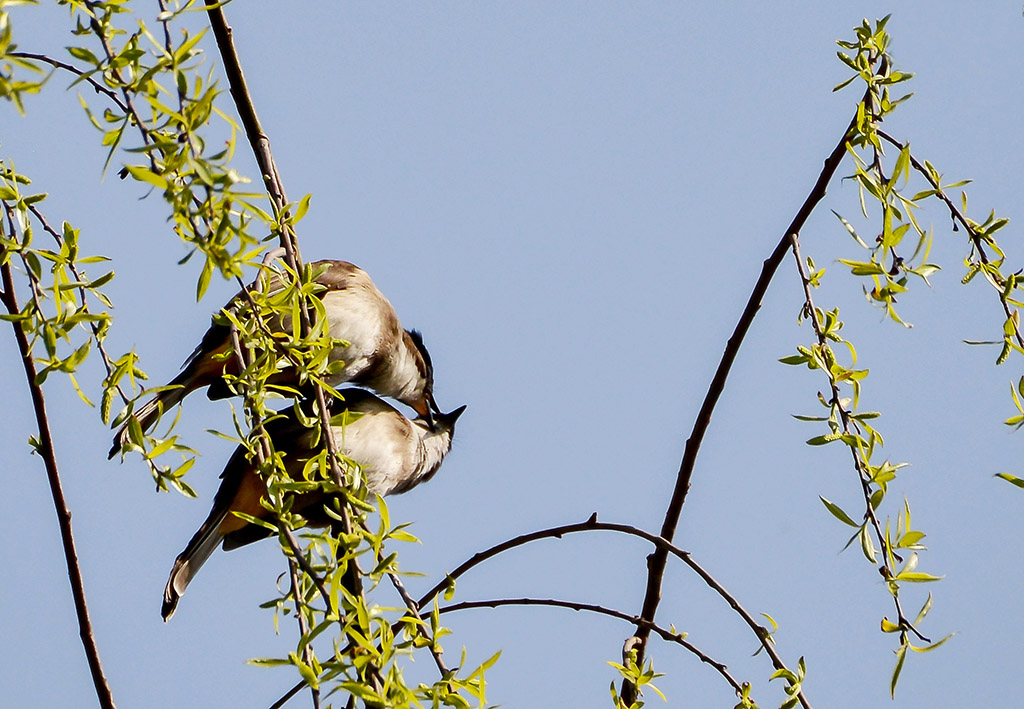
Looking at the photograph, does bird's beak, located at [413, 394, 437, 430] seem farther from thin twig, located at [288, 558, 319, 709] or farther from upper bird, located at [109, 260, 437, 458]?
thin twig, located at [288, 558, 319, 709]

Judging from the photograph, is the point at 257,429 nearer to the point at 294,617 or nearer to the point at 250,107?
the point at 294,617

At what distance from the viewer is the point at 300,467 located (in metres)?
3.54

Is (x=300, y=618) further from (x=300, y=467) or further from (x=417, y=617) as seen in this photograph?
(x=300, y=467)

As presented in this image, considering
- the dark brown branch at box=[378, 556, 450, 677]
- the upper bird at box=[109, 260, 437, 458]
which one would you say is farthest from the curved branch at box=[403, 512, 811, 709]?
the upper bird at box=[109, 260, 437, 458]

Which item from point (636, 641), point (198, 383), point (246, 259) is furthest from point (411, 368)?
point (246, 259)

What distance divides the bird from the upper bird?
0.12 m

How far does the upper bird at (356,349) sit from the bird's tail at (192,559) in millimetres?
514

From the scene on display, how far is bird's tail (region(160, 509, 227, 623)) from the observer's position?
364cm

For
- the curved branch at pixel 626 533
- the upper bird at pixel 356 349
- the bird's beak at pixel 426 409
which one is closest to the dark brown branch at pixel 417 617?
the curved branch at pixel 626 533

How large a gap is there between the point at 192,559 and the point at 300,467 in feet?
2.13

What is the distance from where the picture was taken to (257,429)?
1.55 m

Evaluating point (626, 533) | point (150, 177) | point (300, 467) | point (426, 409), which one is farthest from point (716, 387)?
point (426, 409)

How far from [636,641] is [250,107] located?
4.04 ft

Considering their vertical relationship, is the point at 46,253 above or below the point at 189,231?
above
